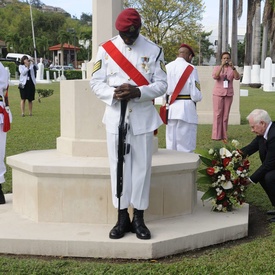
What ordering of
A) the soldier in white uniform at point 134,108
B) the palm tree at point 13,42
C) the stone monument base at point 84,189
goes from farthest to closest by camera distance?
the palm tree at point 13,42
the stone monument base at point 84,189
the soldier in white uniform at point 134,108

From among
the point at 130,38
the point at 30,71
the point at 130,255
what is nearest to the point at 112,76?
the point at 130,38

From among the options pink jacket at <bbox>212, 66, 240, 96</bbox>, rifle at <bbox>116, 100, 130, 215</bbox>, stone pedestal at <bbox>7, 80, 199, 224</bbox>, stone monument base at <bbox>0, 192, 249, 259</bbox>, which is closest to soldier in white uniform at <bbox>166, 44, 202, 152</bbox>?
stone pedestal at <bbox>7, 80, 199, 224</bbox>

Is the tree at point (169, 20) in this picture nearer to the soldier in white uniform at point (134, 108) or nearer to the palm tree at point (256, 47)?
the palm tree at point (256, 47)

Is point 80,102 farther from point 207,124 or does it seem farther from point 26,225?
point 207,124

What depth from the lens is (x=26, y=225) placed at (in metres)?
5.18

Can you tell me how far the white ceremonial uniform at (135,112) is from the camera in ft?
15.1

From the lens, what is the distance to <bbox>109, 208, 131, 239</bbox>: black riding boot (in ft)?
15.4

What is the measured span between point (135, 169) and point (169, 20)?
43.4 m

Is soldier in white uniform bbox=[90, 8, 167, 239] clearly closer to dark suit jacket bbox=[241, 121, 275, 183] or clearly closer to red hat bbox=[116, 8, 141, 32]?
red hat bbox=[116, 8, 141, 32]

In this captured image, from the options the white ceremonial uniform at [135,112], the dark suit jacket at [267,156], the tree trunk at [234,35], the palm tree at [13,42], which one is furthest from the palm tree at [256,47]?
the palm tree at [13,42]

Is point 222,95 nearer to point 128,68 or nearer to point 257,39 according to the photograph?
point 128,68

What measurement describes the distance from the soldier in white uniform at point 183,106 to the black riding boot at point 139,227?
2952 mm

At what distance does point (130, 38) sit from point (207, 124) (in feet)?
34.3

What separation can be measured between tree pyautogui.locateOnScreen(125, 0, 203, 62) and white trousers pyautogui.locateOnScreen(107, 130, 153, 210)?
41380 millimetres
